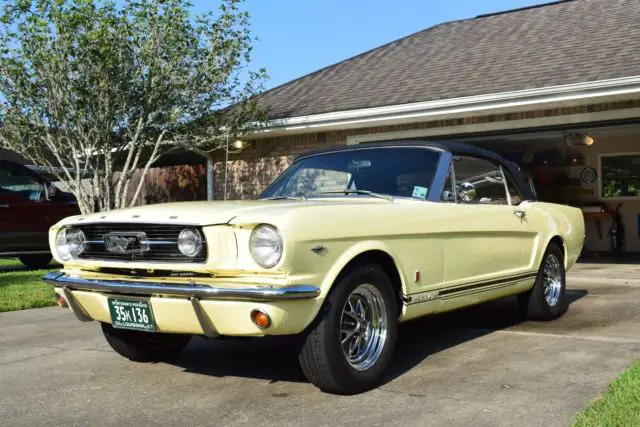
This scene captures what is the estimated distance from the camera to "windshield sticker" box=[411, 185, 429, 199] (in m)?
4.98

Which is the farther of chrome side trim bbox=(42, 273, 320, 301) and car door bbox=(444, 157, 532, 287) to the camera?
car door bbox=(444, 157, 532, 287)

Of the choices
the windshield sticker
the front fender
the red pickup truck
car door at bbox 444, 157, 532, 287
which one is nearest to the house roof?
the red pickup truck

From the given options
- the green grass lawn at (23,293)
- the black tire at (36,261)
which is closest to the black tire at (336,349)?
the green grass lawn at (23,293)

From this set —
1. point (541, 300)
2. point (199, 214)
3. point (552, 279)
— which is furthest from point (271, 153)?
point (199, 214)

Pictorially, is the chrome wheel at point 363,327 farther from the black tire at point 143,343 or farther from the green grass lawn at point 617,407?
the black tire at point 143,343

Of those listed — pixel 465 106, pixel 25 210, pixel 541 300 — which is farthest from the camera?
pixel 25 210

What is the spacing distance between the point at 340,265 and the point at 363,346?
2.13ft

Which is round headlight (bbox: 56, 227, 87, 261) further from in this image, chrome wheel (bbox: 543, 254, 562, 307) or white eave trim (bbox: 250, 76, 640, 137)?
white eave trim (bbox: 250, 76, 640, 137)

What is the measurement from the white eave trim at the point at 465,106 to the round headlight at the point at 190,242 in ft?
23.9

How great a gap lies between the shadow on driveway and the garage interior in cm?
1054

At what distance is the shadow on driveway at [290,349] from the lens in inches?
185

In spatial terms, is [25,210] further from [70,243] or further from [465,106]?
[70,243]

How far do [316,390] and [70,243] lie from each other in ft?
6.06

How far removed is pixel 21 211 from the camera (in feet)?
40.9
